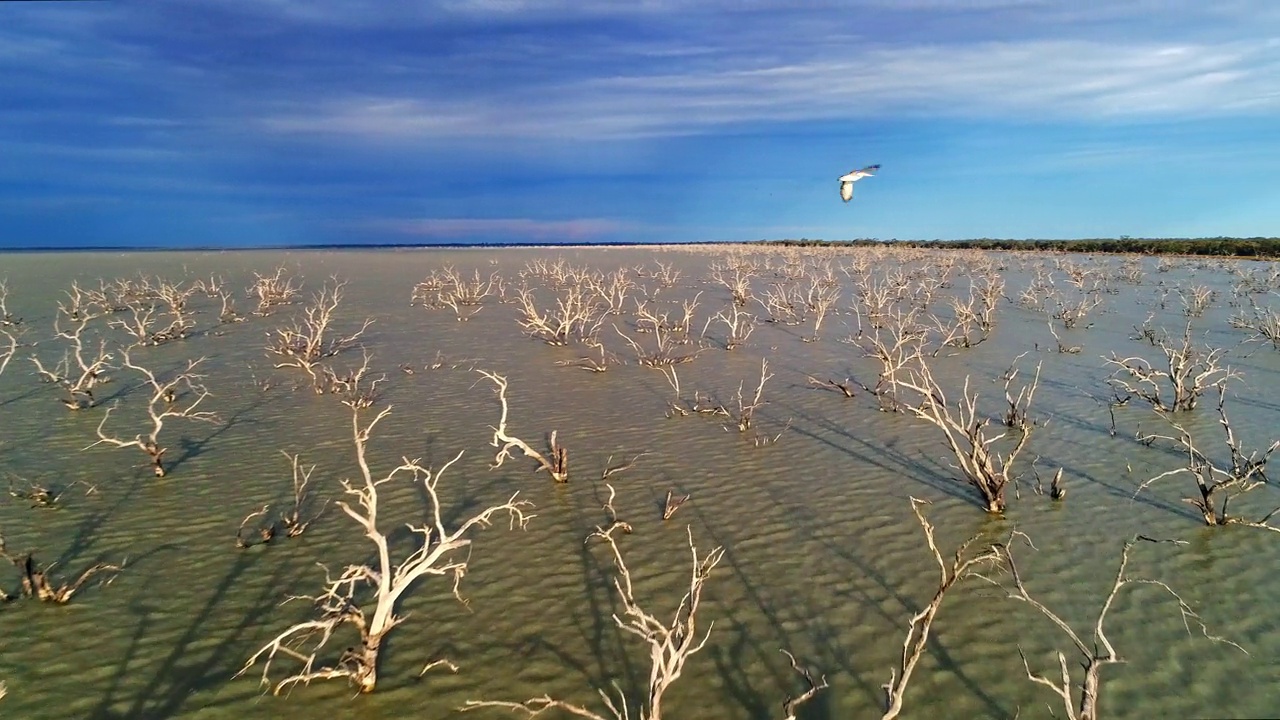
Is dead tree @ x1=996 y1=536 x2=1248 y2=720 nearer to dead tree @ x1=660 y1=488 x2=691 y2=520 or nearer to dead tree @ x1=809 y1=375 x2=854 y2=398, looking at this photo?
dead tree @ x1=660 y1=488 x2=691 y2=520

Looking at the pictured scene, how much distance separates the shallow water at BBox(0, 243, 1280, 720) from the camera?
3449 millimetres

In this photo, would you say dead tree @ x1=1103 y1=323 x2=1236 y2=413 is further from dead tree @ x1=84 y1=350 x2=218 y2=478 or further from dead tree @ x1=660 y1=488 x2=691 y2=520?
dead tree @ x1=84 y1=350 x2=218 y2=478

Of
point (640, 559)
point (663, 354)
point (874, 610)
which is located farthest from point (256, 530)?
point (663, 354)

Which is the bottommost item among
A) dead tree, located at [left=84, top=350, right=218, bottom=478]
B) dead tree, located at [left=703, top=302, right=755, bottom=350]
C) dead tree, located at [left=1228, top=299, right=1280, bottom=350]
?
dead tree, located at [left=84, top=350, right=218, bottom=478]

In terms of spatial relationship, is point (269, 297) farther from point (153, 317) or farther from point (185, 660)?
point (185, 660)

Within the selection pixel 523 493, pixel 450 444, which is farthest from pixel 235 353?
pixel 523 493

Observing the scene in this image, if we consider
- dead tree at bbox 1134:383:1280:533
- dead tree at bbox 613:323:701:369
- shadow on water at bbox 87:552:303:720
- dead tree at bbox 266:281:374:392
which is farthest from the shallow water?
dead tree at bbox 613:323:701:369

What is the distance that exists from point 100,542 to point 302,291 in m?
19.2

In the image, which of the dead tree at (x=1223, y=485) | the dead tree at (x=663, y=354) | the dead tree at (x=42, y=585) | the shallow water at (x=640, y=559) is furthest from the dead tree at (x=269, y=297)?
the dead tree at (x=1223, y=485)

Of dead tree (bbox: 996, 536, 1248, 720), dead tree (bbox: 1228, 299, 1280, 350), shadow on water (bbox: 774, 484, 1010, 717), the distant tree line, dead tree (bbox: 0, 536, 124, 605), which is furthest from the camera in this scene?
the distant tree line

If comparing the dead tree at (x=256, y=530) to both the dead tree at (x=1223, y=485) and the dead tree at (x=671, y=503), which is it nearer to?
the dead tree at (x=671, y=503)

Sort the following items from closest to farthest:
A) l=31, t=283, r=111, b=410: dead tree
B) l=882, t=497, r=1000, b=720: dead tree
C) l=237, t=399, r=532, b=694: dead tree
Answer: l=882, t=497, r=1000, b=720: dead tree
l=237, t=399, r=532, b=694: dead tree
l=31, t=283, r=111, b=410: dead tree

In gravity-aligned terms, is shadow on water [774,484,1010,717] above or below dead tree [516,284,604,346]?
below

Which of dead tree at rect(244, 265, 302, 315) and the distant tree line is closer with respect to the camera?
dead tree at rect(244, 265, 302, 315)
